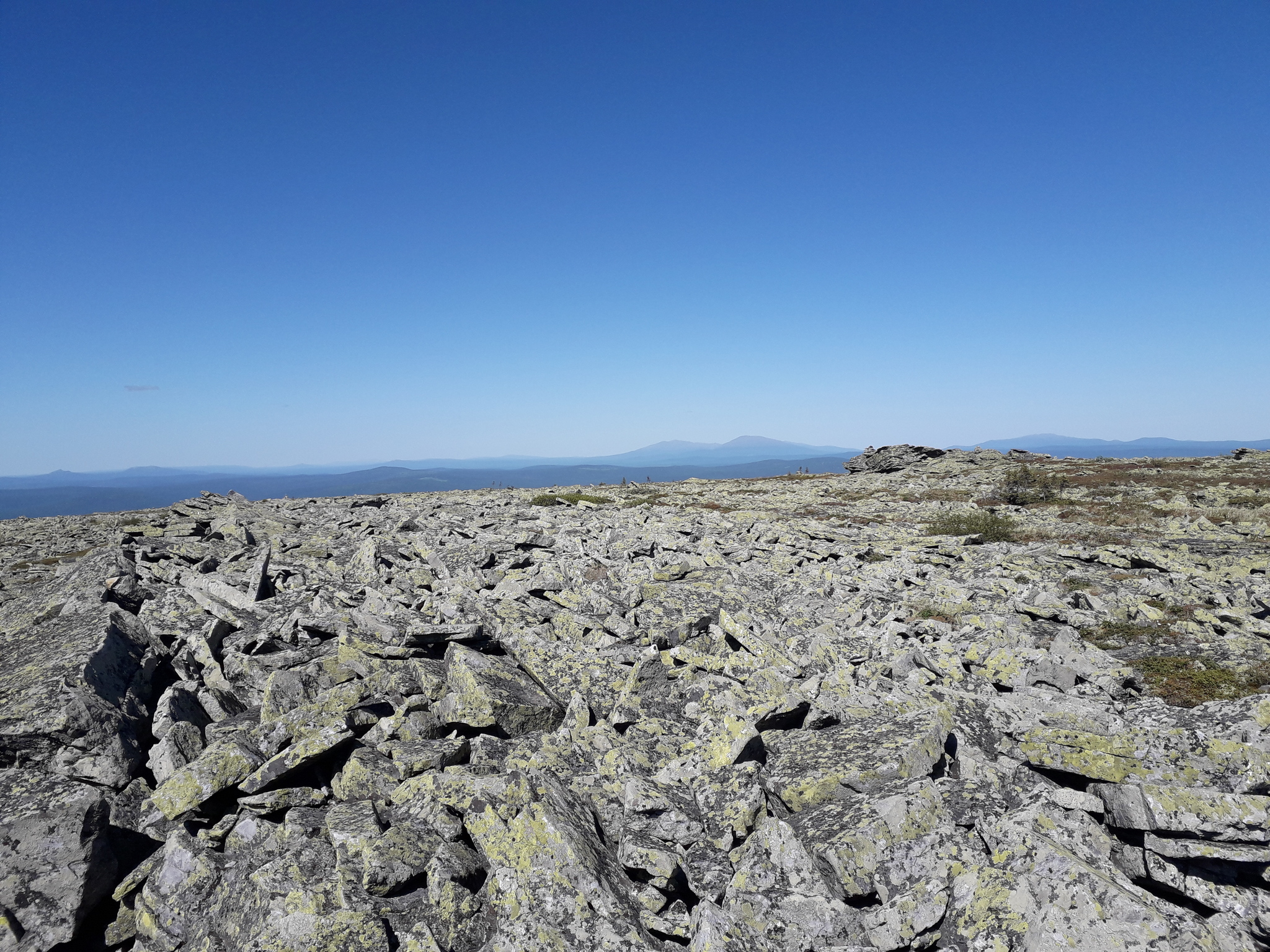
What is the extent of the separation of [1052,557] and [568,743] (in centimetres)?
1879

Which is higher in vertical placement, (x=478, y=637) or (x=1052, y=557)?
(x=478, y=637)

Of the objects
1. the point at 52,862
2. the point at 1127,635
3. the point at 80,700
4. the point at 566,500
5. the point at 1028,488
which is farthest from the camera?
the point at 1028,488

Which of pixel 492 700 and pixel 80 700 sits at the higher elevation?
pixel 80 700

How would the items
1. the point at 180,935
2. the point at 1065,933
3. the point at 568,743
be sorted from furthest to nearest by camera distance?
the point at 568,743 < the point at 180,935 < the point at 1065,933

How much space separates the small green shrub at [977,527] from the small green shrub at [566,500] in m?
21.2

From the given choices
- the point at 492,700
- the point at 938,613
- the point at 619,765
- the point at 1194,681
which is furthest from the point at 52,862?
the point at 1194,681

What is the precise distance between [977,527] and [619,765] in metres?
26.7

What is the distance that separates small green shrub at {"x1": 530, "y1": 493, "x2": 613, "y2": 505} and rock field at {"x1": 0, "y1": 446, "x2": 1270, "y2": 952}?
25566 mm

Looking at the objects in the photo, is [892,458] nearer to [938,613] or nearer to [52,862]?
[938,613]

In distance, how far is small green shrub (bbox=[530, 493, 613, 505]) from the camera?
39.4 m

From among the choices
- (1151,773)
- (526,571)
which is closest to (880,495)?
(526,571)

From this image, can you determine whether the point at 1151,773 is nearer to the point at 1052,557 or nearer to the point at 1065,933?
the point at 1065,933

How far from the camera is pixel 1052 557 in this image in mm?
18859

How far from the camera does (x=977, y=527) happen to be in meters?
27.4
